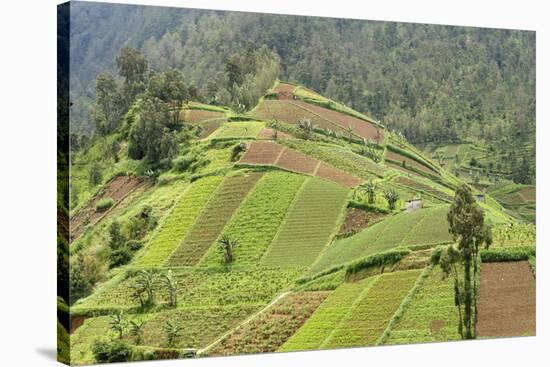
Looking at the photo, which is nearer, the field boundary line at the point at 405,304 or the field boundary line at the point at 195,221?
the field boundary line at the point at 195,221

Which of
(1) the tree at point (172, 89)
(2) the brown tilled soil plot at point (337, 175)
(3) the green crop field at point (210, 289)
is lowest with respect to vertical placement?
(3) the green crop field at point (210, 289)

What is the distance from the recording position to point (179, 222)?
15922 millimetres

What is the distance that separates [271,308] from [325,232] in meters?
1.51

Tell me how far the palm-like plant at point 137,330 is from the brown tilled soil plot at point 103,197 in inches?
56.9

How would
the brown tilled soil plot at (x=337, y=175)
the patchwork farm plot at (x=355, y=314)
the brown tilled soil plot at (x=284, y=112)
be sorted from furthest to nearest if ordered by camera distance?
the brown tilled soil plot at (x=337, y=175) < the brown tilled soil plot at (x=284, y=112) < the patchwork farm plot at (x=355, y=314)

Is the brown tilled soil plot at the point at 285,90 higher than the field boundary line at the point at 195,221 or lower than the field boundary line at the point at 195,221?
higher

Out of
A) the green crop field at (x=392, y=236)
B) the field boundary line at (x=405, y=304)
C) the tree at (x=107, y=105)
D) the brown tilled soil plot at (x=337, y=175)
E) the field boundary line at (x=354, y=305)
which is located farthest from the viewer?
the brown tilled soil plot at (x=337, y=175)

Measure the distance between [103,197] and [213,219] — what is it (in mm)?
1700

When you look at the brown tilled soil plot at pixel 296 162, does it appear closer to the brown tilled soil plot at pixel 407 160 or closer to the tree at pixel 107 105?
the brown tilled soil plot at pixel 407 160

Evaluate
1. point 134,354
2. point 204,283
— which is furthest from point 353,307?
point 134,354

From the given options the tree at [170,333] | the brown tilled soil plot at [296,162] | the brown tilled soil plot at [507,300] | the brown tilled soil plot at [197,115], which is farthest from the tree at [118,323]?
the brown tilled soil plot at [507,300]

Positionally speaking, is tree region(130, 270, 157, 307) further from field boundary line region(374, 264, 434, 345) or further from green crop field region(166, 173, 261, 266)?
field boundary line region(374, 264, 434, 345)

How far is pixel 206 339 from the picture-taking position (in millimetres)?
15469

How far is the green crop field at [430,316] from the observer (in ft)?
55.3
